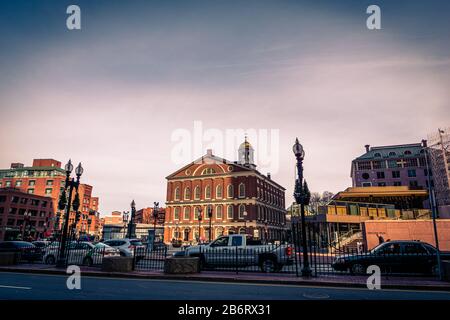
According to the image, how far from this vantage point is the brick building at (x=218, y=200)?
54125mm

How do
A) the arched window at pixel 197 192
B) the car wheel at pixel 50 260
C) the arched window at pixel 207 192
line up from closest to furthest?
the car wheel at pixel 50 260
the arched window at pixel 207 192
the arched window at pixel 197 192

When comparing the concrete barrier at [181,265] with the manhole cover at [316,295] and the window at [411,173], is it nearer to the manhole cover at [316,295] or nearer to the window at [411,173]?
the manhole cover at [316,295]

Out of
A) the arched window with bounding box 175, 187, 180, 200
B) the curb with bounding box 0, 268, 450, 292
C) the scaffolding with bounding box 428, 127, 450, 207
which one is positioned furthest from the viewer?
the arched window with bounding box 175, 187, 180, 200

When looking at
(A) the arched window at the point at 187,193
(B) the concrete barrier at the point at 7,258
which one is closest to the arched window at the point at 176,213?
(A) the arched window at the point at 187,193

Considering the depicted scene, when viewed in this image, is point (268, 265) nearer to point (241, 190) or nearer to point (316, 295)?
point (316, 295)

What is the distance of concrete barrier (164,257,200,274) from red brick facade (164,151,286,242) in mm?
38475

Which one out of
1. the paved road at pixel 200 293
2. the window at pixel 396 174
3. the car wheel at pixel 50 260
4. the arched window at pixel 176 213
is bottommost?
the car wheel at pixel 50 260

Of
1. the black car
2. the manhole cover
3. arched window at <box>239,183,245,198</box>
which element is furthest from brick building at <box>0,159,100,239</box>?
the manhole cover

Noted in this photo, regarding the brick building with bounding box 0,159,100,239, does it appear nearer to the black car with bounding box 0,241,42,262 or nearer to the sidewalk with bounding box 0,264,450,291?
the black car with bounding box 0,241,42,262

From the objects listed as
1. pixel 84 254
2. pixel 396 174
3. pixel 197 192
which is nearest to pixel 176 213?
pixel 197 192

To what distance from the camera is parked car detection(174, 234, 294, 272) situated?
1353 cm

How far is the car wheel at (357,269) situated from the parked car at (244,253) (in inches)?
111

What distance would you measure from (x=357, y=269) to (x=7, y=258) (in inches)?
735
